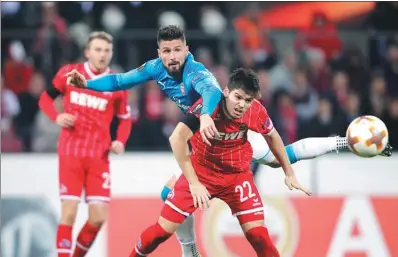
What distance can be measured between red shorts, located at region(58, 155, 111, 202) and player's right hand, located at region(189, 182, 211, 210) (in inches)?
70.2

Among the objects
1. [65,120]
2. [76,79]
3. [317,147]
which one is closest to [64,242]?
[65,120]

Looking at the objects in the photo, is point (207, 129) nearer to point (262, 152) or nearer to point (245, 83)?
point (245, 83)

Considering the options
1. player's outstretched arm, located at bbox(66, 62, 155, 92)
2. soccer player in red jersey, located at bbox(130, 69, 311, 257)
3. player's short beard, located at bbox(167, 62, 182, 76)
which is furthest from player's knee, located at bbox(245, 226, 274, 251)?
player's outstretched arm, located at bbox(66, 62, 155, 92)

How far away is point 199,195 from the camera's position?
6387 millimetres

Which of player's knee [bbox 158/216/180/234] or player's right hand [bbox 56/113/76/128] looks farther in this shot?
player's right hand [bbox 56/113/76/128]

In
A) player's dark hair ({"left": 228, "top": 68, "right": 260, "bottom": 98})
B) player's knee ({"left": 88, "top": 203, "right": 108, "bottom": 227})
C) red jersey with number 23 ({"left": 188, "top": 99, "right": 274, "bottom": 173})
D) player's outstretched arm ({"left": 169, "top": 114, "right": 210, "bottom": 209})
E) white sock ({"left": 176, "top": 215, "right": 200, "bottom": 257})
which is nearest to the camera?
player's dark hair ({"left": 228, "top": 68, "right": 260, "bottom": 98})

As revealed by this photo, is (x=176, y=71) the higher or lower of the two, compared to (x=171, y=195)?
higher

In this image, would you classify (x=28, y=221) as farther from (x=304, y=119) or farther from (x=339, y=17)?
(x=339, y=17)

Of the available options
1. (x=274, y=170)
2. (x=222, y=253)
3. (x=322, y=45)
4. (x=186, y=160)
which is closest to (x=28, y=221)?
(x=222, y=253)

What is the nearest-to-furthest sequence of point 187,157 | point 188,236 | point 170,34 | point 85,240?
point 187,157, point 170,34, point 188,236, point 85,240

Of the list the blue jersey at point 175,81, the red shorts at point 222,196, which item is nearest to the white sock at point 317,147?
the red shorts at point 222,196

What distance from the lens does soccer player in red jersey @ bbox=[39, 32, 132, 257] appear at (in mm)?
7969

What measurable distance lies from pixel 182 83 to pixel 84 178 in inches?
68.7

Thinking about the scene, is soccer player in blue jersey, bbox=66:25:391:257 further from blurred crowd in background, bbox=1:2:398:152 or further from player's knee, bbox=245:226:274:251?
blurred crowd in background, bbox=1:2:398:152
